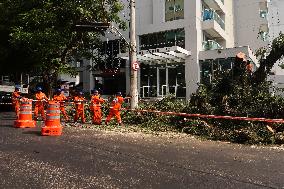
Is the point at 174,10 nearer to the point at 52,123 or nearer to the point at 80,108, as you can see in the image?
the point at 80,108

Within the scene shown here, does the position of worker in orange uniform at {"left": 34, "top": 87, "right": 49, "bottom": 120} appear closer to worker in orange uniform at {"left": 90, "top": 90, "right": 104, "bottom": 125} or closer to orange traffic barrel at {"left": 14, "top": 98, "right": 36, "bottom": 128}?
orange traffic barrel at {"left": 14, "top": 98, "right": 36, "bottom": 128}

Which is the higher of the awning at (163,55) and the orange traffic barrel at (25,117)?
the awning at (163,55)

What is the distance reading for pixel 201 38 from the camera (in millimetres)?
28203

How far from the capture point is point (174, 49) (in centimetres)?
2511

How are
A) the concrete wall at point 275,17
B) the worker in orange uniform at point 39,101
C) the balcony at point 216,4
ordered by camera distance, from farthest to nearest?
the concrete wall at point 275,17, the balcony at point 216,4, the worker in orange uniform at point 39,101

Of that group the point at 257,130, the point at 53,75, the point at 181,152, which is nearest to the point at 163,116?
the point at 257,130

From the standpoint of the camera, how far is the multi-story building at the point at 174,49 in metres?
27.0

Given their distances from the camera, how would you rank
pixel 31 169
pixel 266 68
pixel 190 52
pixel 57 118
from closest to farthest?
pixel 31 169, pixel 57 118, pixel 266 68, pixel 190 52

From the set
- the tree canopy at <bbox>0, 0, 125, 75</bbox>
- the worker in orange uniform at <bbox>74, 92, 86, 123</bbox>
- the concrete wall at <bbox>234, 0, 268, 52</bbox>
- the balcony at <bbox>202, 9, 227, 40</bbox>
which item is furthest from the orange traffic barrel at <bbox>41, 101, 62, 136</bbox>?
the concrete wall at <bbox>234, 0, 268, 52</bbox>

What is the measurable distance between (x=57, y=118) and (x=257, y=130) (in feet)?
21.5

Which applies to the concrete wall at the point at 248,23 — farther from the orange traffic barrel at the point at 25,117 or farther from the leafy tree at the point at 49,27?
the orange traffic barrel at the point at 25,117

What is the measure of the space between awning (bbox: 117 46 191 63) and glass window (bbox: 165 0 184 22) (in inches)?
153

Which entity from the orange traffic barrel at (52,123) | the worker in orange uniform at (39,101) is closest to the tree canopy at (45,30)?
the worker in orange uniform at (39,101)

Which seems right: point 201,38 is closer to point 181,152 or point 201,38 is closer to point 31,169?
point 181,152
